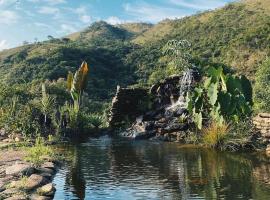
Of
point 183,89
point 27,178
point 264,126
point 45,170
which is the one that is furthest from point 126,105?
point 27,178

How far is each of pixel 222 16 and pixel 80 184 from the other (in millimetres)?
79844

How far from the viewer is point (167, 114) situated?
28.2 m

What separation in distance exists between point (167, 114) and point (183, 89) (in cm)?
183

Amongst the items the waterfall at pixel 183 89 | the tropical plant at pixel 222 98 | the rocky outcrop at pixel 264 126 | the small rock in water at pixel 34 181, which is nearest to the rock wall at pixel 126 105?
the waterfall at pixel 183 89

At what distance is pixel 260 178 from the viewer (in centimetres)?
1405

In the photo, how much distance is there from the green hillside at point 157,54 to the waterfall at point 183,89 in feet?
94.7

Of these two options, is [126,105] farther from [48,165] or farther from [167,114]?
[48,165]

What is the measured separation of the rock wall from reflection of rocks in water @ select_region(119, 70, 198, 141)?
2.42ft

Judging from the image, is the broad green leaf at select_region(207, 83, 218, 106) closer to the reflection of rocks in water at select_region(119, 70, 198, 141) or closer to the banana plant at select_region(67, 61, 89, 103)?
the reflection of rocks in water at select_region(119, 70, 198, 141)

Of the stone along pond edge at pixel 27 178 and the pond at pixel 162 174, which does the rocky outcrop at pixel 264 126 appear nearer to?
the pond at pixel 162 174

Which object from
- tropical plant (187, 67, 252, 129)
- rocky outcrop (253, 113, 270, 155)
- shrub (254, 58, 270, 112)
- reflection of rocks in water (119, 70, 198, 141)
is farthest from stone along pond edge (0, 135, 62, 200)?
shrub (254, 58, 270, 112)

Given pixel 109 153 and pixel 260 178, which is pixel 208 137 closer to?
pixel 109 153

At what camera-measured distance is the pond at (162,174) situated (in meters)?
12.2

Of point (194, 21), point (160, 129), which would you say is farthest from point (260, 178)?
point (194, 21)
